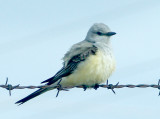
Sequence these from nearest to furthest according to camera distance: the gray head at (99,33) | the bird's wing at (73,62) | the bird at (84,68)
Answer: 1. the bird at (84,68)
2. the bird's wing at (73,62)
3. the gray head at (99,33)

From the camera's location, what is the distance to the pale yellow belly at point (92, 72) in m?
7.11

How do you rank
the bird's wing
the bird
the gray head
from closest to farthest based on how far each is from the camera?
1. the bird
2. the bird's wing
3. the gray head

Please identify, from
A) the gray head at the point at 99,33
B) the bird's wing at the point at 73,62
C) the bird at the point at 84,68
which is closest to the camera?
the bird at the point at 84,68

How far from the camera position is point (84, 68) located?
7.21 m

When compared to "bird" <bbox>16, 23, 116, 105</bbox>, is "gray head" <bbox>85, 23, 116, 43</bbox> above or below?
above

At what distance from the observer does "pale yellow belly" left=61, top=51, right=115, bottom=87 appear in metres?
7.11

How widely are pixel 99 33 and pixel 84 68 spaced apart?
1503 mm

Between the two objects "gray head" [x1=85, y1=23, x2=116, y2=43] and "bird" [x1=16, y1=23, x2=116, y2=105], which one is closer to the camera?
"bird" [x1=16, y1=23, x2=116, y2=105]

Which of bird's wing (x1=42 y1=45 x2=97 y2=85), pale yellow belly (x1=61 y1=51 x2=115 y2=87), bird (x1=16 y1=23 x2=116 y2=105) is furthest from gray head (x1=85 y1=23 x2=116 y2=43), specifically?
pale yellow belly (x1=61 y1=51 x2=115 y2=87)

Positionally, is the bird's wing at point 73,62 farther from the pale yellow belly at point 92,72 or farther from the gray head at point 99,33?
the gray head at point 99,33

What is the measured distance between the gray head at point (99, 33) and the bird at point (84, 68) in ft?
2.03

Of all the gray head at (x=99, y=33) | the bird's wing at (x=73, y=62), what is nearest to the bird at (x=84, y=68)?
the bird's wing at (x=73, y=62)

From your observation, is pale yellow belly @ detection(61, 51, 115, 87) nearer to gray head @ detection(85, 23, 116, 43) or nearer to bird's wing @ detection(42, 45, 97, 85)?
bird's wing @ detection(42, 45, 97, 85)

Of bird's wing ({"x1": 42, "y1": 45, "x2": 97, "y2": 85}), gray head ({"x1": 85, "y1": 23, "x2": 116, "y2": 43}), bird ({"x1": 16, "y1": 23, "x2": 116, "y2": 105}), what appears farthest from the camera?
gray head ({"x1": 85, "y1": 23, "x2": 116, "y2": 43})
